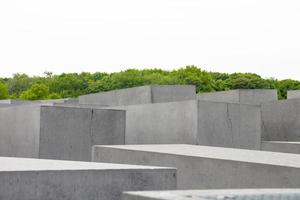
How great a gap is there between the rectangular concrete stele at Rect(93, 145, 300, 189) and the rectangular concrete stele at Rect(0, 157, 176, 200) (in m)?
0.85

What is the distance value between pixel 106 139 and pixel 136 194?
5561mm

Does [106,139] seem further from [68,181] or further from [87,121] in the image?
[68,181]

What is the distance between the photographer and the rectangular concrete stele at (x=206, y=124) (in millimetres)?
7910

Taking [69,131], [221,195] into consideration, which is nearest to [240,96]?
[69,131]

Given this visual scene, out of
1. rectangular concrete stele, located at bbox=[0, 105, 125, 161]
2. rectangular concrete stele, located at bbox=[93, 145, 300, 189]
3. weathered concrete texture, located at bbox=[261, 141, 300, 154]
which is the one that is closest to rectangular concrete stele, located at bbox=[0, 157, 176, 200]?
rectangular concrete stele, located at bbox=[93, 145, 300, 189]

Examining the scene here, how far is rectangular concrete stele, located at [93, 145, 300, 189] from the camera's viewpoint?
12.5 ft

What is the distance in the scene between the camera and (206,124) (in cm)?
792

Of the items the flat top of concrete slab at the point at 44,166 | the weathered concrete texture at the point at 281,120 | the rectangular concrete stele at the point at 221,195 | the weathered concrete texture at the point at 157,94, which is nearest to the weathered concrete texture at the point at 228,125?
the weathered concrete texture at the point at 281,120

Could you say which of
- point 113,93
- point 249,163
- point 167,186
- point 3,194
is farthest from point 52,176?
point 113,93

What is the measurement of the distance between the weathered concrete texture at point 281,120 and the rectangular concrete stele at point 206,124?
1873 mm

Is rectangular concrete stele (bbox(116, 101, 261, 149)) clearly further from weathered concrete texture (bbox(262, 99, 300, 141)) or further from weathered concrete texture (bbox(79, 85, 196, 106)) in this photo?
weathered concrete texture (bbox(79, 85, 196, 106))

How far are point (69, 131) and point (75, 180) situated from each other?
14.7ft

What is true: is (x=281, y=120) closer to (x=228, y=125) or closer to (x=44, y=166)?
(x=228, y=125)

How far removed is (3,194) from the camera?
3.00m
